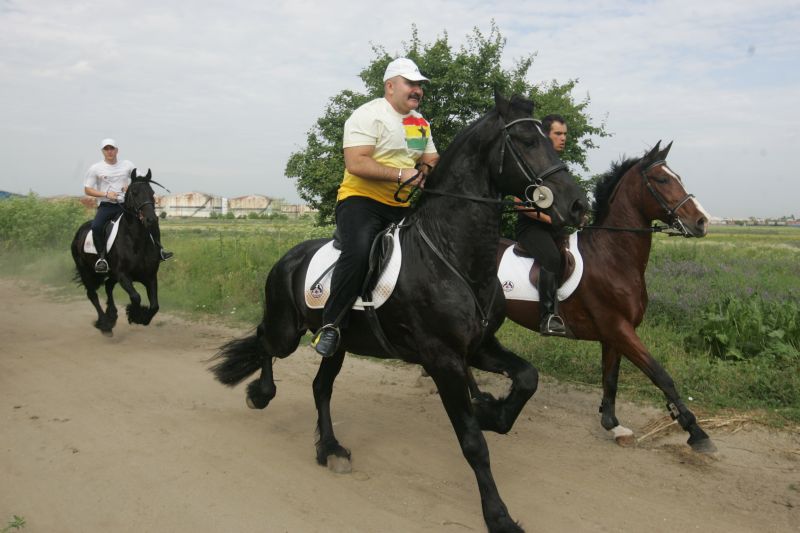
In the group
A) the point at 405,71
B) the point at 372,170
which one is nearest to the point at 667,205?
the point at 405,71

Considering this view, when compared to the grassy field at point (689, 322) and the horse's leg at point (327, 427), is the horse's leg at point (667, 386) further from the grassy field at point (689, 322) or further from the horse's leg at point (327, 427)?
the horse's leg at point (327, 427)

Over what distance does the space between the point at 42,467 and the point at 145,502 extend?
3.97 ft

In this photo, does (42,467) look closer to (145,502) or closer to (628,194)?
(145,502)

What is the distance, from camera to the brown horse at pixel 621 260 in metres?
5.90

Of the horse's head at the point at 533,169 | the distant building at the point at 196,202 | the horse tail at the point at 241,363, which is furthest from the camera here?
the distant building at the point at 196,202

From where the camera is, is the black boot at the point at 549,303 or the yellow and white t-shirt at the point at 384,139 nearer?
the yellow and white t-shirt at the point at 384,139

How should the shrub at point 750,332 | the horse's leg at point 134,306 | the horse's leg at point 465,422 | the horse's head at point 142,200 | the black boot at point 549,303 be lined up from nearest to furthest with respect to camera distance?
the horse's leg at point 465,422
the black boot at point 549,303
the shrub at point 750,332
the horse's leg at point 134,306
the horse's head at point 142,200

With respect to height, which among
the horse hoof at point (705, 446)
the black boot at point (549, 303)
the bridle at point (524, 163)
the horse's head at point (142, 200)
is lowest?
the horse hoof at point (705, 446)

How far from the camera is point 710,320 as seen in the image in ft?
25.3

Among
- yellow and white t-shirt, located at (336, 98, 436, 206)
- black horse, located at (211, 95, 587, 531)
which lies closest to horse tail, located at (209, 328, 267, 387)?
black horse, located at (211, 95, 587, 531)

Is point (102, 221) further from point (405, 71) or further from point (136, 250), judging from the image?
point (405, 71)

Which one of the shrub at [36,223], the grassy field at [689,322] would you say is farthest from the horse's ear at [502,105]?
the shrub at [36,223]

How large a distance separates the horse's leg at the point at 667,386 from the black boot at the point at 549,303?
0.55m

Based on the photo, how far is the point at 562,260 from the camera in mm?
6207
